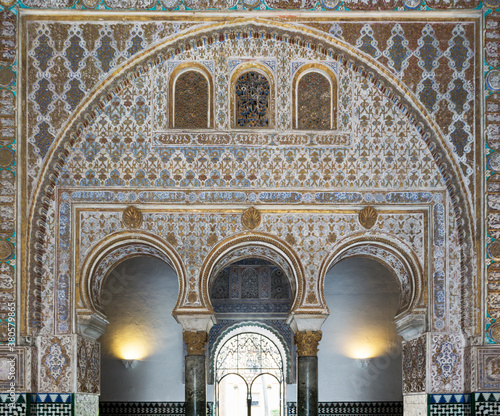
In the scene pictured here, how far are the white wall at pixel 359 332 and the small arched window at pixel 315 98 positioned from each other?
3.73 m

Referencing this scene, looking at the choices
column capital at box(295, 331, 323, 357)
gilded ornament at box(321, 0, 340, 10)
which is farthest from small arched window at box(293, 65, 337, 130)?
column capital at box(295, 331, 323, 357)

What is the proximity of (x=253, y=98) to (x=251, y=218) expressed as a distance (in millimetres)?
1628

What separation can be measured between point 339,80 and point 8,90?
14.3 ft

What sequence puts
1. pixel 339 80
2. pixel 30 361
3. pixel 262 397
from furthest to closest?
pixel 262 397
pixel 339 80
pixel 30 361

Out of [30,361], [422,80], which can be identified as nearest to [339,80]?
[422,80]

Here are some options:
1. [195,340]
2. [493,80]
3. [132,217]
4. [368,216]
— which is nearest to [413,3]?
[493,80]

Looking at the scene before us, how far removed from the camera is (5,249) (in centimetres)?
955

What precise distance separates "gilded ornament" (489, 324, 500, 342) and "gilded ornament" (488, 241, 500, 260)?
869 mm

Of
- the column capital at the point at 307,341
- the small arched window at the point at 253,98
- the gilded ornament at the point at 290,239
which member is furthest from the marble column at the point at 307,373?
the small arched window at the point at 253,98

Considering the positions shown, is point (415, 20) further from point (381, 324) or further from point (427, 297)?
point (381, 324)

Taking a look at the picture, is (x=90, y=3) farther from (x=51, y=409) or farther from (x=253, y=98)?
(x=51, y=409)

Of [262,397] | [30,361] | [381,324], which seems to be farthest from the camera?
[262,397]

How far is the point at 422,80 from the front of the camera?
9.93 m

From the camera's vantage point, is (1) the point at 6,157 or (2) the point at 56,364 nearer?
(2) the point at 56,364
